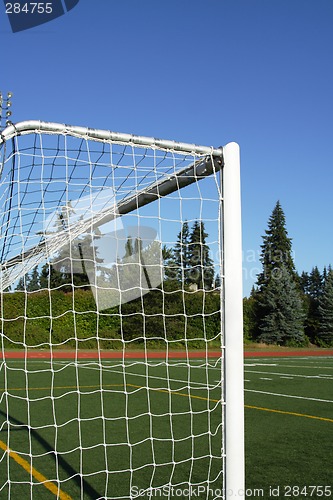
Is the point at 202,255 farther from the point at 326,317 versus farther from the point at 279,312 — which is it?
the point at 326,317

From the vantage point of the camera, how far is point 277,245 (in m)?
44.3

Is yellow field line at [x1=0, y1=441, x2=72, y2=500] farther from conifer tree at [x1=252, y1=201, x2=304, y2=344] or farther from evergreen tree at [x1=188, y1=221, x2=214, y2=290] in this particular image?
conifer tree at [x1=252, y1=201, x2=304, y2=344]

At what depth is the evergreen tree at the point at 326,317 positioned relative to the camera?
Answer: 3105 centimetres

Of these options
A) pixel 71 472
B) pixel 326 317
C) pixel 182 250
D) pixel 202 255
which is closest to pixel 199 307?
pixel 182 250

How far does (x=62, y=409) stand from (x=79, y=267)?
245 inches

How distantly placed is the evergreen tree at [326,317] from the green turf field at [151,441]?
830 inches

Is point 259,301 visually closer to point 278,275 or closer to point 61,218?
point 278,275

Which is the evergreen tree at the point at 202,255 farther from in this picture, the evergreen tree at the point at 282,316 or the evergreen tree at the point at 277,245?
the evergreen tree at the point at 277,245

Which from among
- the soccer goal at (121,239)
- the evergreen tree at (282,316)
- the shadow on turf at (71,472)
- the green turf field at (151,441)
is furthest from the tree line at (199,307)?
the shadow on turf at (71,472)

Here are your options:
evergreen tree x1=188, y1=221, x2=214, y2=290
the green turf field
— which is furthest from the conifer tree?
evergreen tree x1=188, y1=221, x2=214, y2=290

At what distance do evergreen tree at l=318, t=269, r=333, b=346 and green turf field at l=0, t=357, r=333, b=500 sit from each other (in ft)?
69.2

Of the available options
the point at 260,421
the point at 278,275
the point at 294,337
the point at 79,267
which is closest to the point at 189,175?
the point at 260,421

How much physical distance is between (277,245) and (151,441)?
40.7m

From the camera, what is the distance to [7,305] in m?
18.4
